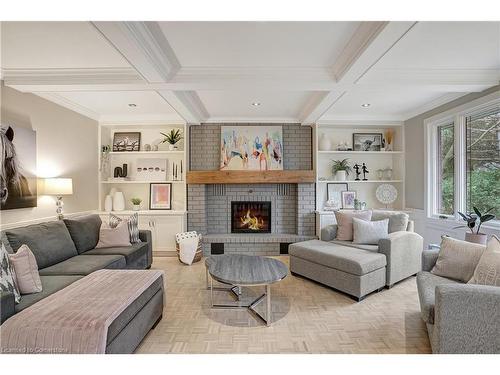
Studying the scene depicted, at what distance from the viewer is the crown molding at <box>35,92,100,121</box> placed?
3.24 m

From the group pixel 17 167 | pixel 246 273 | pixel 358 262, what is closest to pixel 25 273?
pixel 17 167

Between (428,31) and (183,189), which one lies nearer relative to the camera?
(428,31)

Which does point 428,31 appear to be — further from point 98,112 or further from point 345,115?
point 98,112

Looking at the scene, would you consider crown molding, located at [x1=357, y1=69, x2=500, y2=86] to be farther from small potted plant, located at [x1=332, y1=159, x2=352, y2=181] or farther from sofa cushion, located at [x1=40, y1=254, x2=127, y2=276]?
sofa cushion, located at [x1=40, y1=254, x2=127, y2=276]

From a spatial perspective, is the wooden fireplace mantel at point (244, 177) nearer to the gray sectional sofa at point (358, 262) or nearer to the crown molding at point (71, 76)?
the gray sectional sofa at point (358, 262)

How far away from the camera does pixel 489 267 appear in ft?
5.88

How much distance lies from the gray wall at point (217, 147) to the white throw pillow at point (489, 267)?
2978 mm

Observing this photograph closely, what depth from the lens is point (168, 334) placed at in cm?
205

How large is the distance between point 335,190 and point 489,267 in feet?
9.96

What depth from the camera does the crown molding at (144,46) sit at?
67.3 inches

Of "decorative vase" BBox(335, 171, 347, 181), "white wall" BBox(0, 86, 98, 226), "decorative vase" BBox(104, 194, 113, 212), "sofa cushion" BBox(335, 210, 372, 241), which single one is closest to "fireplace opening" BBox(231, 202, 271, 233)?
"decorative vase" BBox(335, 171, 347, 181)

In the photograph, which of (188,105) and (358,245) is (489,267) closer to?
(358,245)

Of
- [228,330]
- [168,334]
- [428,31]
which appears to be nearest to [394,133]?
[428,31]

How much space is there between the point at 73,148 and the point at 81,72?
1.58 meters
